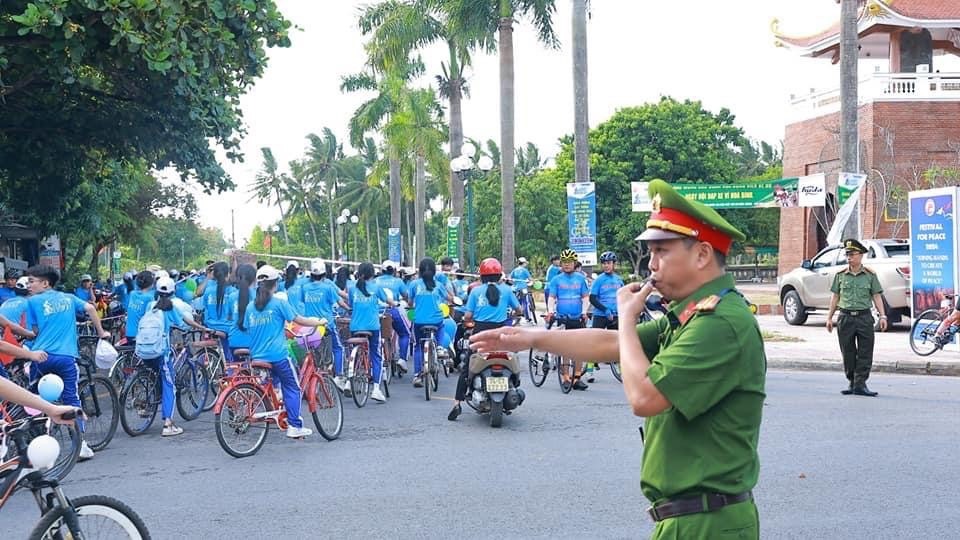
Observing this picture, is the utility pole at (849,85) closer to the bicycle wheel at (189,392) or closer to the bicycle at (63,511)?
the bicycle wheel at (189,392)

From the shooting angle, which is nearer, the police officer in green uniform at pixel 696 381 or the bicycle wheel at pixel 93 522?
the police officer in green uniform at pixel 696 381

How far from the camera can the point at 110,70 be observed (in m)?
11.3

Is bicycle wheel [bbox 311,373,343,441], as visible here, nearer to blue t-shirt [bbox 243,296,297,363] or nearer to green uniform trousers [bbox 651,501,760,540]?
blue t-shirt [bbox 243,296,297,363]

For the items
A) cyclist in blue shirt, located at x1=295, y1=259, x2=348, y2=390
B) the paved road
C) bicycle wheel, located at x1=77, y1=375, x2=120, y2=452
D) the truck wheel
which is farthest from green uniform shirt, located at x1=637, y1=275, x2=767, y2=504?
the truck wheel

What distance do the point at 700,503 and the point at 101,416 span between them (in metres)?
7.68

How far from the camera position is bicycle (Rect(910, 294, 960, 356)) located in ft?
45.8

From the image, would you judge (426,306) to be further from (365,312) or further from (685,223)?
(685,223)

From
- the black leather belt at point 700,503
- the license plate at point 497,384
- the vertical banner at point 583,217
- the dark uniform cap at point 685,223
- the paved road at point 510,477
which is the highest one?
the vertical banner at point 583,217

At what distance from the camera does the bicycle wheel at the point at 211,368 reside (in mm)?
11062

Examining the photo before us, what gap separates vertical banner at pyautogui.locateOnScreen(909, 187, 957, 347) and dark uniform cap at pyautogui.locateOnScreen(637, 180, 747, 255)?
1367cm

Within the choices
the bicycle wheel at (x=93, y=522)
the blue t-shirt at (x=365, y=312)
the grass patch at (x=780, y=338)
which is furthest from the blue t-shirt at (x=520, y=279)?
the bicycle wheel at (x=93, y=522)

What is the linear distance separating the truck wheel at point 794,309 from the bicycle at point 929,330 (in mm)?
6139

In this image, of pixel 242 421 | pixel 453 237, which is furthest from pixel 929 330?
pixel 453 237

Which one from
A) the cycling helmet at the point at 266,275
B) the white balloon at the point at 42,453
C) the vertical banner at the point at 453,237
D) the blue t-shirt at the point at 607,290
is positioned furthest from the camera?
the vertical banner at the point at 453,237
